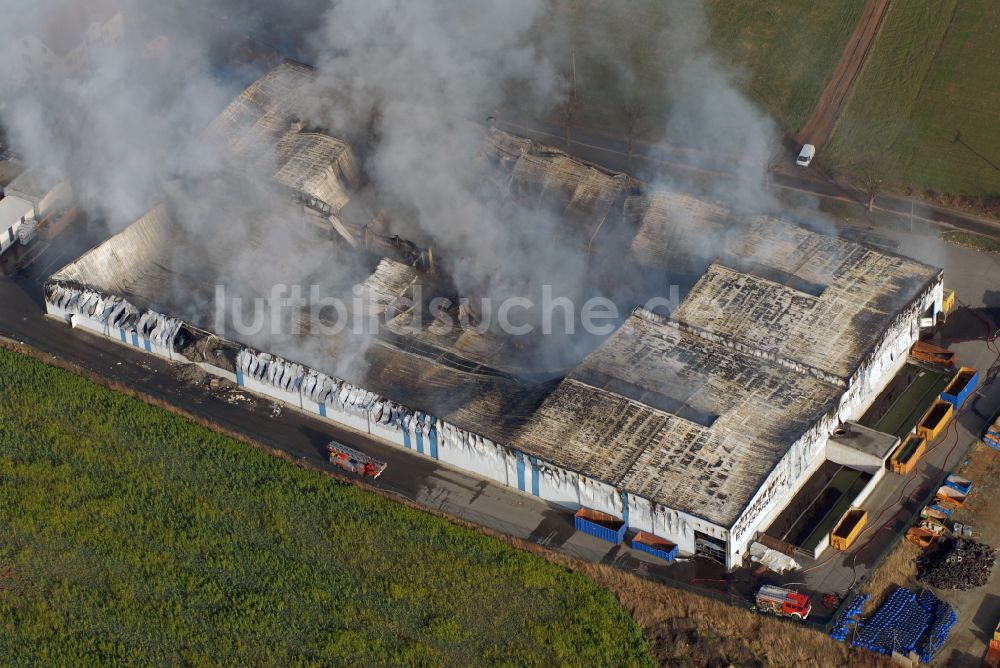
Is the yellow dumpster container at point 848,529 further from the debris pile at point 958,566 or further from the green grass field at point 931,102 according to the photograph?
the green grass field at point 931,102

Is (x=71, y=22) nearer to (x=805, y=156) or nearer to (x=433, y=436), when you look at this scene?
(x=433, y=436)

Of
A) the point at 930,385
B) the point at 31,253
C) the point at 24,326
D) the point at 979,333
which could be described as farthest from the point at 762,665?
the point at 31,253

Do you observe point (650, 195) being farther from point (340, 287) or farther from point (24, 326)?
point (24, 326)

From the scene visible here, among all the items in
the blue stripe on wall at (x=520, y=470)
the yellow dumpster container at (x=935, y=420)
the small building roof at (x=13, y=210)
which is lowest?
the small building roof at (x=13, y=210)

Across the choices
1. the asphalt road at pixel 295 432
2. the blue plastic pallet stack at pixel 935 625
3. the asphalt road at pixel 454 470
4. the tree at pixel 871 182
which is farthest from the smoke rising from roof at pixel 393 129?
the blue plastic pallet stack at pixel 935 625

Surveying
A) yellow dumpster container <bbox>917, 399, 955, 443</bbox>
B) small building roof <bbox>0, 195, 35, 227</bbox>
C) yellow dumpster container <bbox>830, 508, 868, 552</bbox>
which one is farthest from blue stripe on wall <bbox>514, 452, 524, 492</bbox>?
small building roof <bbox>0, 195, 35, 227</bbox>

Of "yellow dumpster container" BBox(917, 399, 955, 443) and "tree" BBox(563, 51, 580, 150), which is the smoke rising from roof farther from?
"yellow dumpster container" BBox(917, 399, 955, 443)
